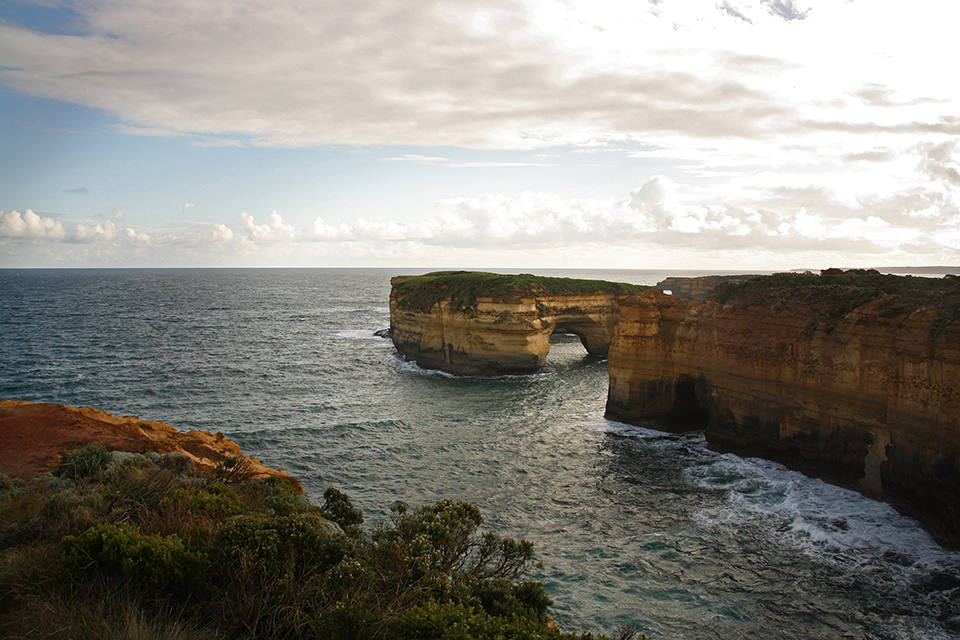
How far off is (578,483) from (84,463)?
15.7m

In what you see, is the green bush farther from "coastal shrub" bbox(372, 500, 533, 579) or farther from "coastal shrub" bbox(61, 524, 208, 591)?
"coastal shrub" bbox(372, 500, 533, 579)

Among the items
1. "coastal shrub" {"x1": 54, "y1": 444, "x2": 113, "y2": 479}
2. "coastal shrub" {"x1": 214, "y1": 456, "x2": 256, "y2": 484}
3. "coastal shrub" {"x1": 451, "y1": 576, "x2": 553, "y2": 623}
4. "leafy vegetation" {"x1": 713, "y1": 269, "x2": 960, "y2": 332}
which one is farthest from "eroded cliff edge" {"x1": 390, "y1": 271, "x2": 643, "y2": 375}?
"coastal shrub" {"x1": 451, "y1": 576, "x2": 553, "y2": 623}

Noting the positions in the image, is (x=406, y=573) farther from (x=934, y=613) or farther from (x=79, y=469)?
(x=934, y=613)

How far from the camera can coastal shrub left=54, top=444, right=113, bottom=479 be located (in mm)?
11848

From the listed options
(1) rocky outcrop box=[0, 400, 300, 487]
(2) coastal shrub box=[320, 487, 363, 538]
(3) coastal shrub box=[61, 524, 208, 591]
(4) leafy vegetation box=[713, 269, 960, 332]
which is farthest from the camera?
(4) leafy vegetation box=[713, 269, 960, 332]

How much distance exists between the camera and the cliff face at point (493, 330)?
1613 inches

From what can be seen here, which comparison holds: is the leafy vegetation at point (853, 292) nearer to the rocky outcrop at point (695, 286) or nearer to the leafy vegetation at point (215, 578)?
the leafy vegetation at point (215, 578)

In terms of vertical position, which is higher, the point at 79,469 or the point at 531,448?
the point at 79,469

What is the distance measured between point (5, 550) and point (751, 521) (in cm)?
1898

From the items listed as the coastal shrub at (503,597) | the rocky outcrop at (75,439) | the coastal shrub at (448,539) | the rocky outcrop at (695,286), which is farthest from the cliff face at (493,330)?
the rocky outcrop at (695,286)

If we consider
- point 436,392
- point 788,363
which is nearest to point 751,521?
point 788,363

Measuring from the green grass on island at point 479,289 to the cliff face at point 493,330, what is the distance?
0.41 meters

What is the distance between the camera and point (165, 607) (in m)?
7.36

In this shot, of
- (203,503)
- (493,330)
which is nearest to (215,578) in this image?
(203,503)
